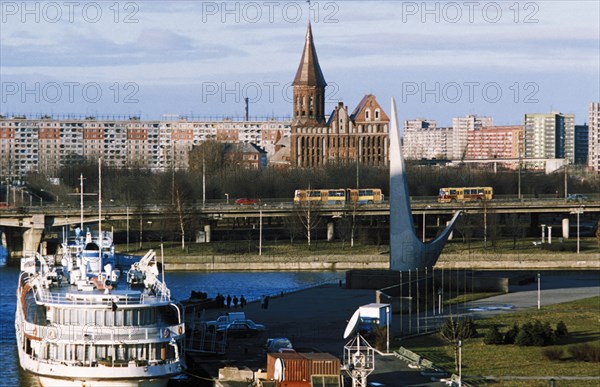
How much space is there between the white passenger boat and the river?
10.8 meters

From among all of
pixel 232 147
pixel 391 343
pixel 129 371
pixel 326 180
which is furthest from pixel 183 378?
pixel 232 147

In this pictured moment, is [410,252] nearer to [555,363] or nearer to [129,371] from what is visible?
[555,363]

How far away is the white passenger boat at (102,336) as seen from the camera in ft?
141

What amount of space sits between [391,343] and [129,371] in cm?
1294

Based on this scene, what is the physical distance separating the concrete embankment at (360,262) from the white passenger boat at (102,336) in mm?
44094

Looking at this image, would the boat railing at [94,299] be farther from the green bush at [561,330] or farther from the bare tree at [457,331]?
the green bush at [561,330]

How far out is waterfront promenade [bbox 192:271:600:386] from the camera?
155ft

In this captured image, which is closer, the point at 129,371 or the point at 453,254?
the point at 129,371

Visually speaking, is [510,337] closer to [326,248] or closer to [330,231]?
[326,248]

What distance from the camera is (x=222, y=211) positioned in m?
102

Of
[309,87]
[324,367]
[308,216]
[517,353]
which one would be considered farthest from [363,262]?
[309,87]

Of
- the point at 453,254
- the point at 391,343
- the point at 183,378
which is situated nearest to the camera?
the point at 183,378

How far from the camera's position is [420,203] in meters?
106

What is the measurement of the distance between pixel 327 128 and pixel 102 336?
4501 inches
